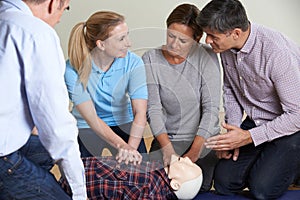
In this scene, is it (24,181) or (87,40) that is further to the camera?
(87,40)

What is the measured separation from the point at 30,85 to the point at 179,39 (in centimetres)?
69

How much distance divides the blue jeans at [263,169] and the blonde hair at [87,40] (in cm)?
61

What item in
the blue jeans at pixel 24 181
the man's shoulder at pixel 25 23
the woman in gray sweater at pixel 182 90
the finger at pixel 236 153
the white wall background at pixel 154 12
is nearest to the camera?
the man's shoulder at pixel 25 23

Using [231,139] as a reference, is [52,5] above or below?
above

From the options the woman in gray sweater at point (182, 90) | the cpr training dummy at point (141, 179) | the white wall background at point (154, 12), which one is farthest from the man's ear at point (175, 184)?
the white wall background at point (154, 12)

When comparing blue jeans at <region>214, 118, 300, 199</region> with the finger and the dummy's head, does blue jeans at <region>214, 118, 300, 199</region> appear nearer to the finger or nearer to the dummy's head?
the finger

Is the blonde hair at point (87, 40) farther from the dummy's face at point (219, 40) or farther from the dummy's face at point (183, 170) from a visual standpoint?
the dummy's face at point (183, 170)

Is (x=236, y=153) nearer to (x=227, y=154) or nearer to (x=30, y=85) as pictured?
(x=227, y=154)

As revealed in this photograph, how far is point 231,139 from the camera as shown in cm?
178

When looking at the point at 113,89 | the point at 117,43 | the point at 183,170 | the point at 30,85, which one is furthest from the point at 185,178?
the point at 30,85

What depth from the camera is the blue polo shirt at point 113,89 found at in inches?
68.1

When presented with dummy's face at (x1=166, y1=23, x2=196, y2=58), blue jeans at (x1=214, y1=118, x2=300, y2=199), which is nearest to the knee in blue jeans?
blue jeans at (x1=214, y1=118, x2=300, y2=199)

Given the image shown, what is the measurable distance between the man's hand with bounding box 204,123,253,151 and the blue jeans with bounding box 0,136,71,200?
24.1 inches

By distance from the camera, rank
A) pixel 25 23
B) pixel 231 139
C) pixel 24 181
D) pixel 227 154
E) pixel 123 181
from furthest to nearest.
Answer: pixel 227 154 → pixel 231 139 → pixel 123 181 → pixel 24 181 → pixel 25 23
